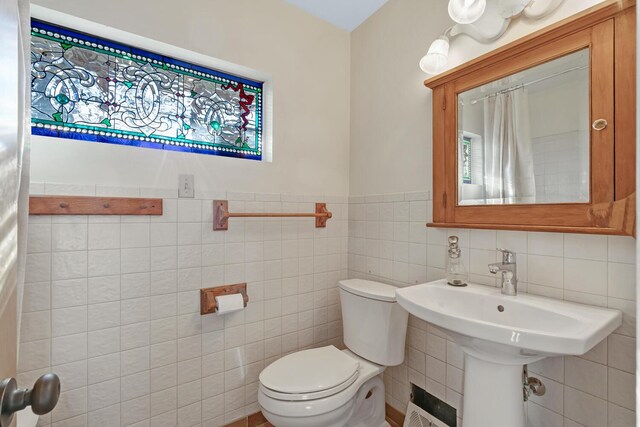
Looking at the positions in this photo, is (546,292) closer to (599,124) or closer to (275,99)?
(599,124)

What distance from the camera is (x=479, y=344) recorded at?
0.98m

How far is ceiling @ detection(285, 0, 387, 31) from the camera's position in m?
1.85

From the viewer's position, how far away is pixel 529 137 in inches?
48.4

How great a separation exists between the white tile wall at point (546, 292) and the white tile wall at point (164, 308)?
22.5 inches

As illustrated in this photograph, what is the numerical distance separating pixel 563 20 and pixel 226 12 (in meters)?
1.52

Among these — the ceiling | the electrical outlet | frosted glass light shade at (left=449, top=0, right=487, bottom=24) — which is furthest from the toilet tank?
the ceiling

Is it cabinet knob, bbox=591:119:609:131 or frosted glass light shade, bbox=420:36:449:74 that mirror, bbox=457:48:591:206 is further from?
frosted glass light shade, bbox=420:36:449:74

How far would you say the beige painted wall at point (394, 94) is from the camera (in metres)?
1.59

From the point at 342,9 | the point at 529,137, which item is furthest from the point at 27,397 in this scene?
the point at 342,9

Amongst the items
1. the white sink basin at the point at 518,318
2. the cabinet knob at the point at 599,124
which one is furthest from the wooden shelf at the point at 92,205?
the cabinet knob at the point at 599,124

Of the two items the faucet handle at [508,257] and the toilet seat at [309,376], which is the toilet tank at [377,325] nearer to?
the toilet seat at [309,376]

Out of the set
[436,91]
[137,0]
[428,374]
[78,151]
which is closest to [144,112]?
[78,151]

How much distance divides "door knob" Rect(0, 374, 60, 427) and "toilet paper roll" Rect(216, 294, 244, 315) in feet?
3.61

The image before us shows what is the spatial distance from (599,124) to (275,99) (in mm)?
1479
